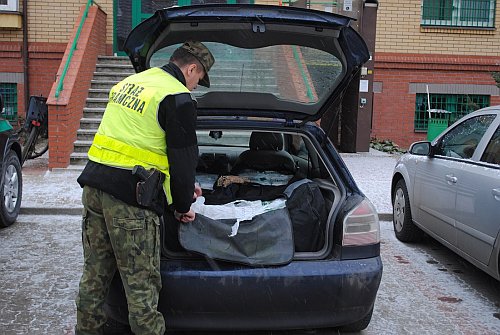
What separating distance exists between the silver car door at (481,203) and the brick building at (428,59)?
9.62 m

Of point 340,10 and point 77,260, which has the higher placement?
point 340,10

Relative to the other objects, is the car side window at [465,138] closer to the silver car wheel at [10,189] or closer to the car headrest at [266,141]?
the car headrest at [266,141]

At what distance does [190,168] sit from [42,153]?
27.7 ft

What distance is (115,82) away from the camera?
1205 centimetres

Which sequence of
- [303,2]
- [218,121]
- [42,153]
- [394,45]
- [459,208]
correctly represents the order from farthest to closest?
[394,45] < [303,2] < [42,153] < [459,208] < [218,121]

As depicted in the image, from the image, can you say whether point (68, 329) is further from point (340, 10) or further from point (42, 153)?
point (340, 10)

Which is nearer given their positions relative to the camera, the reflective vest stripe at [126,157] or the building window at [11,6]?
the reflective vest stripe at [126,157]

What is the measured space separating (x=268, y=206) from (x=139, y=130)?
1217mm

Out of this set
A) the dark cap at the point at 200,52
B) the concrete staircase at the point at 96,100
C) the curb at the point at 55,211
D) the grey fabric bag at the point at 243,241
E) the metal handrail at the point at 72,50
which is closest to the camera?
the dark cap at the point at 200,52

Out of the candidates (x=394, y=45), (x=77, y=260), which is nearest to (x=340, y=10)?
(x=394, y=45)

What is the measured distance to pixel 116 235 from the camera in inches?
121

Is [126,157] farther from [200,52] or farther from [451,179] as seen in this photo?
[451,179]

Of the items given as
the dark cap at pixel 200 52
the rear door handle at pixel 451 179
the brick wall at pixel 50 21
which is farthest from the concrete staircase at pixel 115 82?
the rear door handle at pixel 451 179

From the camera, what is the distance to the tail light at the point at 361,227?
3582 mm
